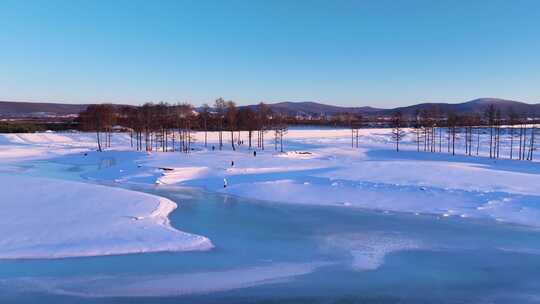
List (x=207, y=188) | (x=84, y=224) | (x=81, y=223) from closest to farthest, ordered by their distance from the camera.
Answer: (x=84, y=224) < (x=81, y=223) < (x=207, y=188)

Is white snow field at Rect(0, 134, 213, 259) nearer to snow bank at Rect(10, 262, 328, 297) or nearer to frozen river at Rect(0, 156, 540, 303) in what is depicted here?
frozen river at Rect(0, 156, 540, 303)

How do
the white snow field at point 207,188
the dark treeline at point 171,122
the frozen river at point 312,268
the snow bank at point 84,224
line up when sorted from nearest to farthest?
the frozen river at point 312,268, the snow bank at point 84,224, the white snow field at point 207,188, the dark treeline at point 171,122

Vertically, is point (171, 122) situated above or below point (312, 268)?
above

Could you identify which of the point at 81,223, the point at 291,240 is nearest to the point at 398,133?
the point at 291,240

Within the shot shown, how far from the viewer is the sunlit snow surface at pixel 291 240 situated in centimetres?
941

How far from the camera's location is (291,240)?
13.6m

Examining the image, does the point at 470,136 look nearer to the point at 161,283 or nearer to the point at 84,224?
the point at 84,224

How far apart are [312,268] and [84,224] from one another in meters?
8.04

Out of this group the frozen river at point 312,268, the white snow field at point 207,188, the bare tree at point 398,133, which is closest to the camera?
the frozen river at point 312,268

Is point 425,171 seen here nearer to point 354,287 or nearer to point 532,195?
point 532,195

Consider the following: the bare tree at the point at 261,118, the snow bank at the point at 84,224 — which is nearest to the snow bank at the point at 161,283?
the snow bank at the point at 84,224

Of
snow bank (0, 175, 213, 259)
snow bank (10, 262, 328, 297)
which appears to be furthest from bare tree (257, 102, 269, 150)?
snow bank (10, 262, 328, 297)

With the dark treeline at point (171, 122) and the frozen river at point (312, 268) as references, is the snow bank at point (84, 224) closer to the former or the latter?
the frozen river at point (312, 268)

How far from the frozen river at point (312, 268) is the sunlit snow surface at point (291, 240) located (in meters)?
0.04
